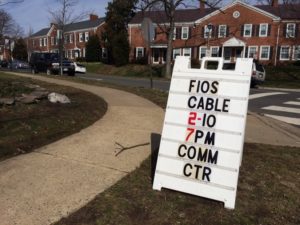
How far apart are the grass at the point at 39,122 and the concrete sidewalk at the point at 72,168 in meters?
0.30

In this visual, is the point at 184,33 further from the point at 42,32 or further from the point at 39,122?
the point at 42,32

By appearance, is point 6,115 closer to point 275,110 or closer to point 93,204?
point 93,204

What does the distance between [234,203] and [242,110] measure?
102 cm

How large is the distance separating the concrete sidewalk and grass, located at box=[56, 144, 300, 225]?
23cm

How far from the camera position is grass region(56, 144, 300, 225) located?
3.53m

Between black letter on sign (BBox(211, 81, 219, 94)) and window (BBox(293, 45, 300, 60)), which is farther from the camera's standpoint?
window (BBox(293, 45, 300, 60))

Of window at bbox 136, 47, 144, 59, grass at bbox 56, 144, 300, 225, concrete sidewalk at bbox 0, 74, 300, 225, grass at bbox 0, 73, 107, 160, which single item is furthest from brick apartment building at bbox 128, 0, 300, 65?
grass at bbox 56, 144, 300, 225

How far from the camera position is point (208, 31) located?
44625 mm

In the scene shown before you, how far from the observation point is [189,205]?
386 centimetres

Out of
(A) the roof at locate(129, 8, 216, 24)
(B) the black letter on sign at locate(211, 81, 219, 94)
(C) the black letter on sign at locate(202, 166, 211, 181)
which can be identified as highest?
(A) the roof at locate(129, 8, 216, 24)

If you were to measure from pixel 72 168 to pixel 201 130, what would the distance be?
1899 mm

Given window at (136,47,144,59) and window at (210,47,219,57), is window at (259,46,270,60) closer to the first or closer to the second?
window at (210,47,219,57)

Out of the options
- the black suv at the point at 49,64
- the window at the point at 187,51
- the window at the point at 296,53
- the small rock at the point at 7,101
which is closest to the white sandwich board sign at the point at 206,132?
the small rock at the point at 7,101

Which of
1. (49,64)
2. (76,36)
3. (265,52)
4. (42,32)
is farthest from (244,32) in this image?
(42,32)
